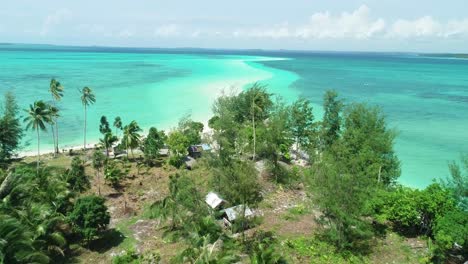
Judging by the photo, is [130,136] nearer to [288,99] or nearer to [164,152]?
[164,152]

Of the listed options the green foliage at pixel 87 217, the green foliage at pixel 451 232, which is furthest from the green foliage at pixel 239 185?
the green foliage at pixel 451 232

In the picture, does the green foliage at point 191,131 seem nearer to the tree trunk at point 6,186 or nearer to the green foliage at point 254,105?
the green foliage at point 254,105

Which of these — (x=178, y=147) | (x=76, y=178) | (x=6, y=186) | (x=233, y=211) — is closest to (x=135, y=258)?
(x=233, y=211)

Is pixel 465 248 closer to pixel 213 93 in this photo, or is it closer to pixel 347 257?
pixel 347 257

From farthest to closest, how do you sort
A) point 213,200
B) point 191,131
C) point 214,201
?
point 191,131 → point 213,200 → point 214,201

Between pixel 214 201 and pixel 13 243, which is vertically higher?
pixel 13 243

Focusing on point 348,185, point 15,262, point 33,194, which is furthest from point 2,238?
point 348,185

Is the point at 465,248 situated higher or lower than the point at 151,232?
higher
